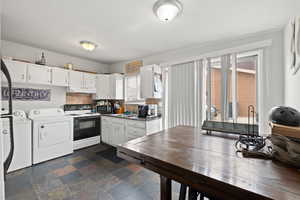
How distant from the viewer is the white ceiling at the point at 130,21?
61.6 inches

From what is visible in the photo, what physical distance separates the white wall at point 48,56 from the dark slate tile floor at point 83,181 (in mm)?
2287

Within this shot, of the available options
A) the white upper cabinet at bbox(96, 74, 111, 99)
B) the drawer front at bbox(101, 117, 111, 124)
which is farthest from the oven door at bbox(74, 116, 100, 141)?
the white upper cabinet at bbox(96, 74, 111, 99)

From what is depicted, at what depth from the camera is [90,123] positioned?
3451 millimetres

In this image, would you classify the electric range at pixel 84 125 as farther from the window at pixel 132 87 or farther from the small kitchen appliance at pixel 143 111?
the small kitchen appliance at pixel 143 111

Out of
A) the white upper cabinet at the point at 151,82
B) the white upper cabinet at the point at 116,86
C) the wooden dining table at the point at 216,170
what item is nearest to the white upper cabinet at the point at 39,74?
the white upper cabinet at the point at 116,86

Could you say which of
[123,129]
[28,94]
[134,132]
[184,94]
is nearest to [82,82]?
[28,94]

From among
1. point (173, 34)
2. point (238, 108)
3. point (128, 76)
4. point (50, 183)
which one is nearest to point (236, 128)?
point (238, 108)

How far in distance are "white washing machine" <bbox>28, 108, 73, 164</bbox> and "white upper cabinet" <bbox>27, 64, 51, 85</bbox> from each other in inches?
24.6

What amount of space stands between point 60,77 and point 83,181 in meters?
2.37

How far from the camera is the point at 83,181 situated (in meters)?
1.98

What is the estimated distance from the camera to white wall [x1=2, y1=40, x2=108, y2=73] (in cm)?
267

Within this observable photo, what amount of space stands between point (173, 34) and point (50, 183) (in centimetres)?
304

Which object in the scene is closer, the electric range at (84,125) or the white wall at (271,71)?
the white wall at (271,71)

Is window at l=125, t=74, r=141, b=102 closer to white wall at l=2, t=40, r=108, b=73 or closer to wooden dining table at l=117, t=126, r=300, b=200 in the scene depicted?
white wall at l=2, t=40, r=108, b=73
